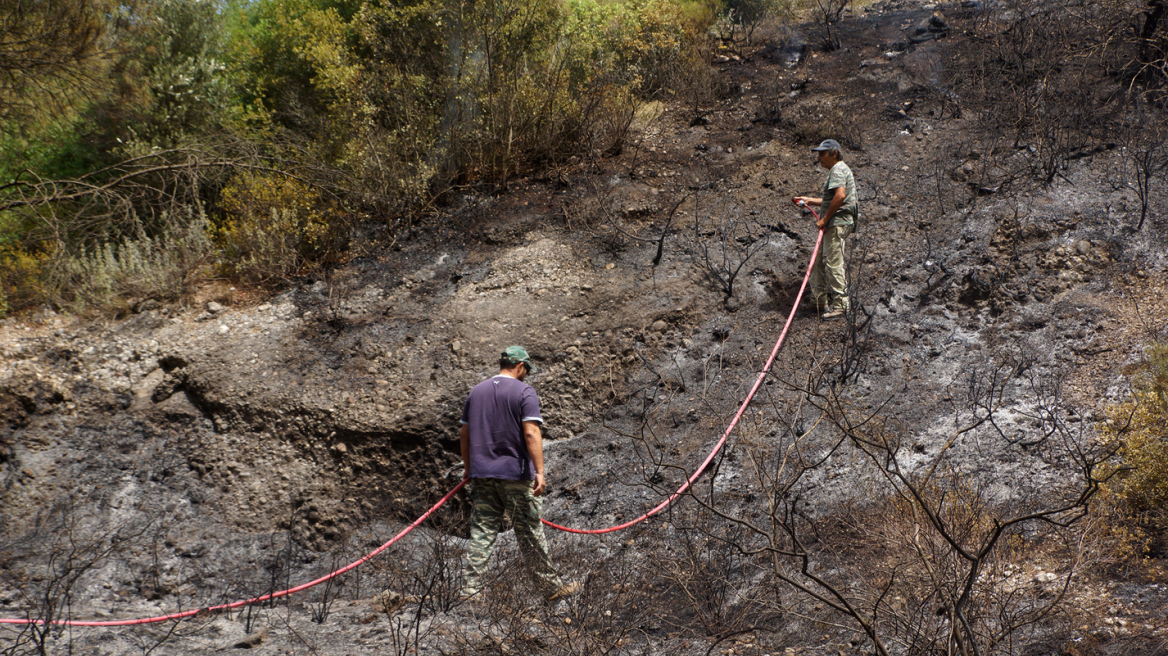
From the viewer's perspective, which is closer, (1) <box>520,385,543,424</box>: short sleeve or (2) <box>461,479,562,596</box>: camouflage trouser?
(2) <box>461,479,562,596</box>: camouflage trouser

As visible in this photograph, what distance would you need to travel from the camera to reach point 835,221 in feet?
20.9

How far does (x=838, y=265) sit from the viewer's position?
6531 millimetres

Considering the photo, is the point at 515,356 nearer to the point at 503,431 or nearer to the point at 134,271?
the point at 503,431

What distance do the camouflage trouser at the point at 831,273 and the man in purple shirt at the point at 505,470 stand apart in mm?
3428

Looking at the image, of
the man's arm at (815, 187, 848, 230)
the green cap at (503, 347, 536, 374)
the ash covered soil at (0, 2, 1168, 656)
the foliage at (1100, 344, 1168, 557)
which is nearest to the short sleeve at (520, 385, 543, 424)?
the green cap at (503, 347, 536, 374)

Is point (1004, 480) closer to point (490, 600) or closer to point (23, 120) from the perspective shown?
point (490, 600)

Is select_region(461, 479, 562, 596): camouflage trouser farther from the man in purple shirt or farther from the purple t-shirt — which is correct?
the purple t-shirt

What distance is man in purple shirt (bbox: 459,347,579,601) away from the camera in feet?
14.3

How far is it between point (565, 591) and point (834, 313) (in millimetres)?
3809

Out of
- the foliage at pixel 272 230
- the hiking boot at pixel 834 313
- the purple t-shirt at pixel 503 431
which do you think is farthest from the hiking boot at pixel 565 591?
the foliage at pixel 272 230

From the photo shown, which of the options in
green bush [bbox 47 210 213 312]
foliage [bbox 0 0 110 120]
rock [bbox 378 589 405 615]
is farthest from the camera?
foliage [bbox 0 0 110 120]

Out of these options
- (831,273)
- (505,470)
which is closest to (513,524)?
(505,470)

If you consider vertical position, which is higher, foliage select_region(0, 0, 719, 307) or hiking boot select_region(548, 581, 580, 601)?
foliage select_region(0, 0, 719, 307)

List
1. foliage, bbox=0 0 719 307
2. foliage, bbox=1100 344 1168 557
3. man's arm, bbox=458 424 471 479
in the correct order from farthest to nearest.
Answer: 1. foliage, bbox=0 0 719 307
2. man's arm, bbox=458 424 471 479
3. foliage, bbox=1100 344 1168 557
